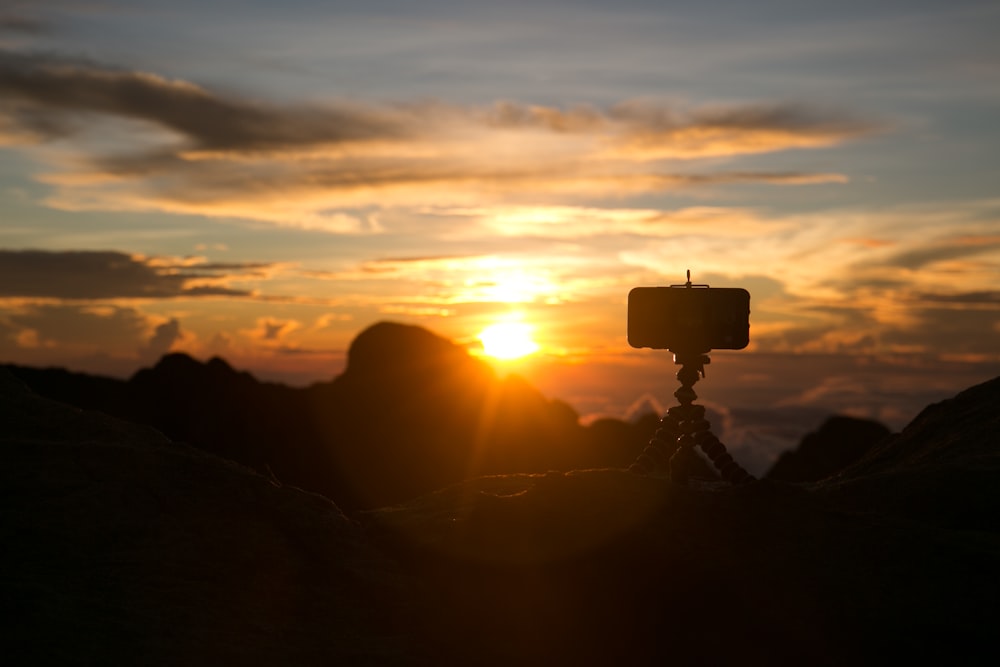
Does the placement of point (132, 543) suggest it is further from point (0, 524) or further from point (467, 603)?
point (467, 603)

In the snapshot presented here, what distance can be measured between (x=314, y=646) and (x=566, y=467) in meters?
63.8

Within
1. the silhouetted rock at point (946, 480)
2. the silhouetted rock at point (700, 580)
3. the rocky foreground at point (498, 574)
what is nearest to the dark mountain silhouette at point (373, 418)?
the silhouetted rock at point (946, 480)

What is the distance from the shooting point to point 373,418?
75312 mm

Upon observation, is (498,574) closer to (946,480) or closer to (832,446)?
(946,480)

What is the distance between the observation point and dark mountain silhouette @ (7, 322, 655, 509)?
225 feet

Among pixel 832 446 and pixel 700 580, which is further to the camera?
pixel 832 446

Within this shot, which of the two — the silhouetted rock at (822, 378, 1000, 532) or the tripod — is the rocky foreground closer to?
the silhouetted rock at (822, 378, 1000, 532)

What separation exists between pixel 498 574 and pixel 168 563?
10.3 ft

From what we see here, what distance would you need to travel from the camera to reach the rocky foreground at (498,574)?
888cm

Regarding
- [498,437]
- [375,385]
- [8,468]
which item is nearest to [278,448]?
→ [375,385]

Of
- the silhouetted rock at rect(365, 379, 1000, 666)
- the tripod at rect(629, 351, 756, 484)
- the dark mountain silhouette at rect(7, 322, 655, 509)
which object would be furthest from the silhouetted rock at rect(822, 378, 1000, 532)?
the dark mountain silhouette at rect(7, 322, 655, 509)

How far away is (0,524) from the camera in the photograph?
33.6 feet

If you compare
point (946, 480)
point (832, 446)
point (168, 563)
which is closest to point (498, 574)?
point (168, 563)

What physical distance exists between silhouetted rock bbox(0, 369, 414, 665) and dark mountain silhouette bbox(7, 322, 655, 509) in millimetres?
51340
